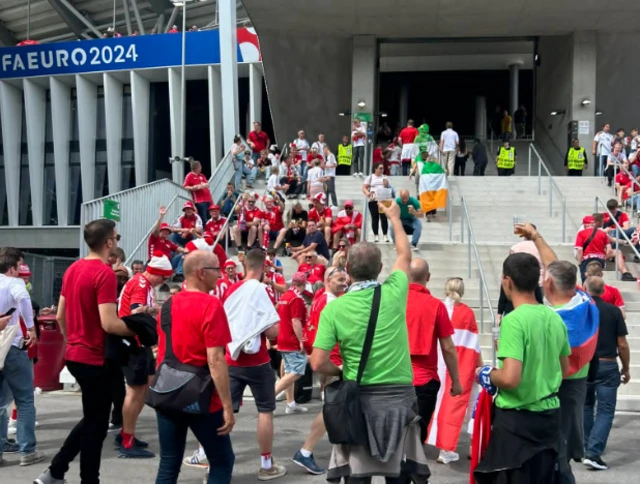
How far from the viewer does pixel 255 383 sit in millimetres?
6418

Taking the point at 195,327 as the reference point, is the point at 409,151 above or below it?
above

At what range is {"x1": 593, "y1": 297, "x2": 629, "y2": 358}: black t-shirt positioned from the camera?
703 centimetres

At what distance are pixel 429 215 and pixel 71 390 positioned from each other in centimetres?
919

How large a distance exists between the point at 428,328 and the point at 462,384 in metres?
1.54

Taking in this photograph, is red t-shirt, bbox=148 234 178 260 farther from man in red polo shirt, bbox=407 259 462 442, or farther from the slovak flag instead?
the slovak flag

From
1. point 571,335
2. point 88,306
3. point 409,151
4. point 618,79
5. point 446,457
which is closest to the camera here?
point 571,335

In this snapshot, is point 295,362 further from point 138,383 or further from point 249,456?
point 138,383

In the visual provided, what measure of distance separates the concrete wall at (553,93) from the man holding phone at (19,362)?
70.8 ft

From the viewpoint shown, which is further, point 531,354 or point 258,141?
point 258,141

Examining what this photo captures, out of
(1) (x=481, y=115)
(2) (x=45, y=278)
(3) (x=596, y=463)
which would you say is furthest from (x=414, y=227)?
(1) (x=481, y=115)

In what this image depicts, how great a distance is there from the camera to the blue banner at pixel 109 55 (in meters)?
31.1

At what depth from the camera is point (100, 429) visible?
534 centimetres

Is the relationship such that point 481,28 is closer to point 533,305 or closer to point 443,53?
point 443,53

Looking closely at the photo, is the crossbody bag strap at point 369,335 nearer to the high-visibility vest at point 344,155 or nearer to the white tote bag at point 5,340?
the white tote bag at point 5,340
